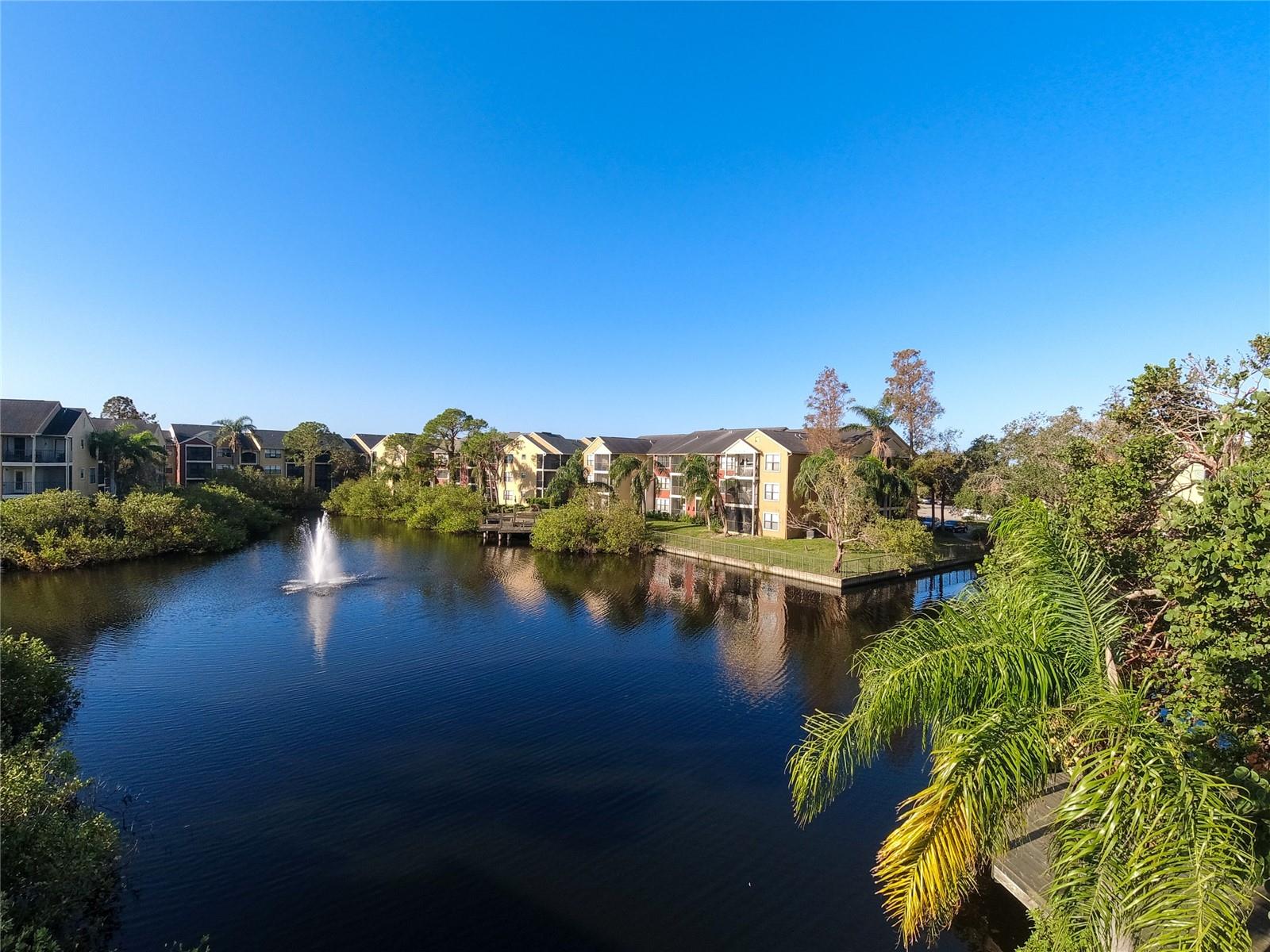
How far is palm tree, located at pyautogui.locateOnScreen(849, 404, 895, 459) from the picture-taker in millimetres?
46781

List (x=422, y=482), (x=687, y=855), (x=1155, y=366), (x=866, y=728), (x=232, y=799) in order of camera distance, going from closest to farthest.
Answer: (x=866, y=728) → (x=1155, y=366) → (x=687, y=855) → (x=232, y=799) → (x=422, y=482)

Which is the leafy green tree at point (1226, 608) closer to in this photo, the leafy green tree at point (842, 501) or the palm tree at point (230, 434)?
the leafy green tree at point (842, 501)

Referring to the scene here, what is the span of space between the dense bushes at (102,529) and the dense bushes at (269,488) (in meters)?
17.6

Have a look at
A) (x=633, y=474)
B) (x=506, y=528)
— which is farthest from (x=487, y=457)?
(x=633, y=474)

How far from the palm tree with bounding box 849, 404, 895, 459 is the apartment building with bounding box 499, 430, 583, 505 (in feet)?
101

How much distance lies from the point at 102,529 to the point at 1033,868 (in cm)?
4776

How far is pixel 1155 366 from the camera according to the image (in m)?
11.0

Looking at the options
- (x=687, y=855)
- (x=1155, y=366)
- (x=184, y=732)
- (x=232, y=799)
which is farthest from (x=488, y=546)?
(x=1155, y=366)

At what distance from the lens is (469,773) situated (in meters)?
→ 15.2

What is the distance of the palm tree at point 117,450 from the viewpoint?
157 feet

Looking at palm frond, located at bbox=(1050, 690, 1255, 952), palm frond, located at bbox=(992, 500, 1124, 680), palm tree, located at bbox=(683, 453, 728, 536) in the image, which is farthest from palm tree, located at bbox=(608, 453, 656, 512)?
palm frond, located at bbox=(1050, 690, 1255, 952)

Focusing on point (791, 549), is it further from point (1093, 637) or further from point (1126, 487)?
point (1093, 637)

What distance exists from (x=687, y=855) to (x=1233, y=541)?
34.7ft

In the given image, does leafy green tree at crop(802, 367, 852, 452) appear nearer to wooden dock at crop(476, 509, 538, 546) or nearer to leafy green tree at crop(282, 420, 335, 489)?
wooden dock at crop(476, 509, 538, 546)
